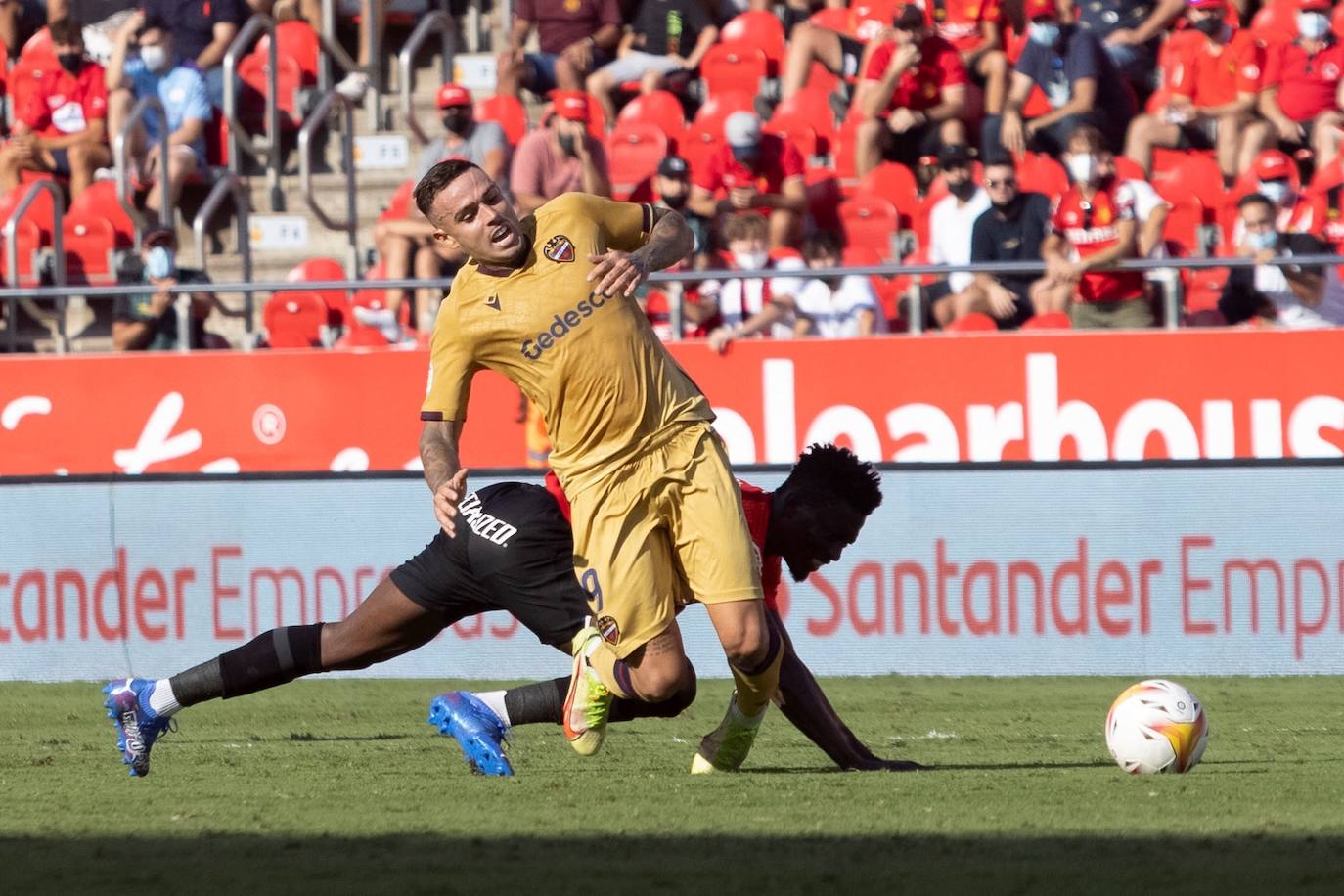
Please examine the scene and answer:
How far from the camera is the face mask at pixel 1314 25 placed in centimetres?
1421

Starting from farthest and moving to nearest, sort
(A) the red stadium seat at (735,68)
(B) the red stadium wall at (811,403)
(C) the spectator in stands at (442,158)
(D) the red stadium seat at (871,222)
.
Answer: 1. (A) the red stadium seat at (735,68)
2. (C) the spectator in stands at (442,158)
3. (D) the red stadium seat at (871,222)
4. (B) the red stadium wall at (811,403)

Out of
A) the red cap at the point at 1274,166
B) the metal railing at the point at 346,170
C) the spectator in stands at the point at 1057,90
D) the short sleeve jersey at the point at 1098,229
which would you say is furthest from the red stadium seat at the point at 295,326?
the red cap at the point at 1274,166

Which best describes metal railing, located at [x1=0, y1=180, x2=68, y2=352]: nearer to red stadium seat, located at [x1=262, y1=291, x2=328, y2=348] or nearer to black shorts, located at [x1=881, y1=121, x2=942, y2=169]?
red stadium seat, located at [x1=262, y1=291, x2=328, y2=348]

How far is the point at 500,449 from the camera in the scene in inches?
535

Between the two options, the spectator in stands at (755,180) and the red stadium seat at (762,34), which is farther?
the red stadium seat at (762,34)

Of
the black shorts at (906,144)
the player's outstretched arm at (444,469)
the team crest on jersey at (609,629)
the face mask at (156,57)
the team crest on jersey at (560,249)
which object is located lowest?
the team crest on jersey at (609,629)

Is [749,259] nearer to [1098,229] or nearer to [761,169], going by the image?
[761,169]

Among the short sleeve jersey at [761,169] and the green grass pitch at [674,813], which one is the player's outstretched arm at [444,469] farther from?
the short sleeve jersey at [761,169]

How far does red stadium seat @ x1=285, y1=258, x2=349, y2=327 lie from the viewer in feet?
46.9

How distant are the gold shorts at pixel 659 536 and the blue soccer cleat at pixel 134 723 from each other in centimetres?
178

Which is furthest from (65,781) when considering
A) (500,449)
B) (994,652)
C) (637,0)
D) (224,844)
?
(637,0)

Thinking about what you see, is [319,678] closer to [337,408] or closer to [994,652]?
[337,408]

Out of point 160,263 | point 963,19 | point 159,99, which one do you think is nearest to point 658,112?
point 963,19

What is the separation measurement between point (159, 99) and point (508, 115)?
3.05 metres
